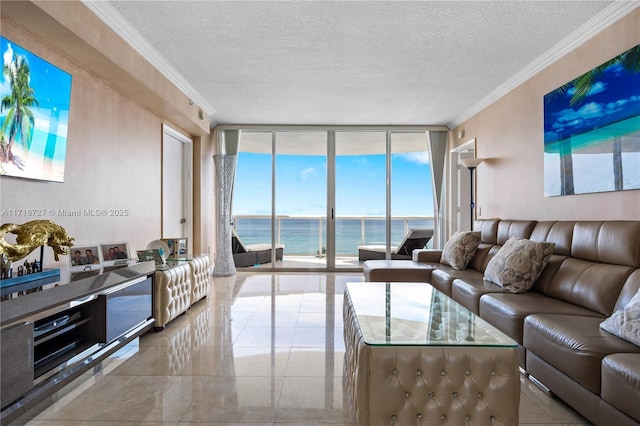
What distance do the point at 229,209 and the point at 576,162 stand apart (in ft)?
16.1

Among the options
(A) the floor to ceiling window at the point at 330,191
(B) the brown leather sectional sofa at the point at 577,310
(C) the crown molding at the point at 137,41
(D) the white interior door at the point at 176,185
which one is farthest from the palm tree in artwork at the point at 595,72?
(D) the white interior door at the point at 176,185

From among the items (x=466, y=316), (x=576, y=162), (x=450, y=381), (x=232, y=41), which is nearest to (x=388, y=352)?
(x=450, y=381)

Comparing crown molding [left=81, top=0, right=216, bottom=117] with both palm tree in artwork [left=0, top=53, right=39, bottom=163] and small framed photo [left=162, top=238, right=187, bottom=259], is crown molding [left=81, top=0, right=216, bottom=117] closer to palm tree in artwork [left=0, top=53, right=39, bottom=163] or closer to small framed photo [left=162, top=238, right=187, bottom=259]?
palm tree in artwork [left=0, top=53, right=39, bottom=163]

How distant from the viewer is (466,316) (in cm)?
223

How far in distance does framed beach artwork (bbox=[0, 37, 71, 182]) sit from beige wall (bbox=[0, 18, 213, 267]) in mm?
99

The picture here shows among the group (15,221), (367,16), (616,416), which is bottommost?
(616,416)

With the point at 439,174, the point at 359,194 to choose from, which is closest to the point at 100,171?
the point at 359,194

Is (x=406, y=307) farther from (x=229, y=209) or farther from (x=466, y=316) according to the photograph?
(x=229, y=209)

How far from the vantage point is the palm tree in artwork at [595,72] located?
273 centimetres

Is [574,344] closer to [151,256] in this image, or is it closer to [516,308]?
[516,308]

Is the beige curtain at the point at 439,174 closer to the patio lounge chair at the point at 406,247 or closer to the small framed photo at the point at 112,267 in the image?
the patio lounge chair at the point at 406,247

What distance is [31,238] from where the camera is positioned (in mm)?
2230

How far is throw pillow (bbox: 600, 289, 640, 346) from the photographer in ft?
6.13

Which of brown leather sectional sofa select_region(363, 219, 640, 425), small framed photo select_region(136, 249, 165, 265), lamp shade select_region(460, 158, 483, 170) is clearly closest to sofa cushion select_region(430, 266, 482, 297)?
brown leather sectional sofa select_region(363, 219, 640, 425)
